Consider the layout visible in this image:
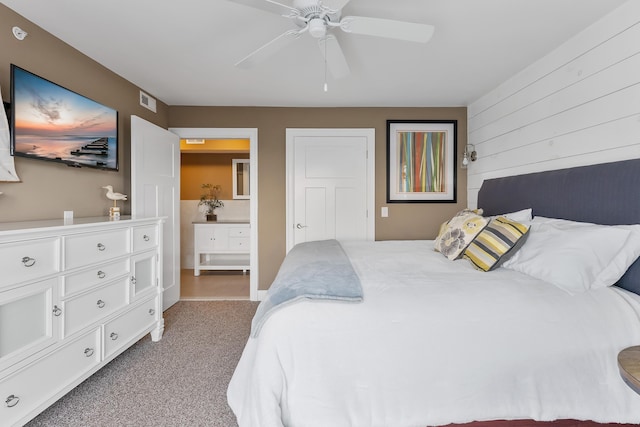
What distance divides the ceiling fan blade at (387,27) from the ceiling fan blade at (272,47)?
282 mm

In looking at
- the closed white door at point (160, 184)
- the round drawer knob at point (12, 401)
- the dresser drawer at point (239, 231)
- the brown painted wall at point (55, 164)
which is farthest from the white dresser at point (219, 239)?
the round drawer knob at point (12, 401)

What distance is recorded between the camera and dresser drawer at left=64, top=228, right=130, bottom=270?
173 centimetres

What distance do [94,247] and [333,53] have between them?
194cm

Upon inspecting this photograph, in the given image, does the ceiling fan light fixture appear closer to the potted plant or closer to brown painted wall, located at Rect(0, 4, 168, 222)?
brown painted wall, located at Rect(0, 4, 168, 222)

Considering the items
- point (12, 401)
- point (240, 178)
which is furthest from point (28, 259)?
point (240, 178)

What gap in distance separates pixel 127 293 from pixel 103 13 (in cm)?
189

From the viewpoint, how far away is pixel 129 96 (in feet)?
9.70

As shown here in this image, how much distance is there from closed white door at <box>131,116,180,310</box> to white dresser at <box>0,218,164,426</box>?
53 cm

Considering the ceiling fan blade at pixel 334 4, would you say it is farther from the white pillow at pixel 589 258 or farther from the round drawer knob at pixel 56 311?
the round drawer knob at pixel 56 311

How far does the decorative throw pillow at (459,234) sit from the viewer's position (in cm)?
206

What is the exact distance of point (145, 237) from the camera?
2.43 m

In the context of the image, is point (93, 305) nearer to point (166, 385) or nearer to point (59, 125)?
point (166, 385)

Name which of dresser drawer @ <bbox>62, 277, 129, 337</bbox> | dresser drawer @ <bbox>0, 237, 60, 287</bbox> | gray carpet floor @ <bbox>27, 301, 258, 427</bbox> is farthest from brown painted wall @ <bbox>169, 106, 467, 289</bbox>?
dresser drawer @ <bbox>0, 237, 60, 287</bbox>

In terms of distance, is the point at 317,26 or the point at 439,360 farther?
the point at 317,26
